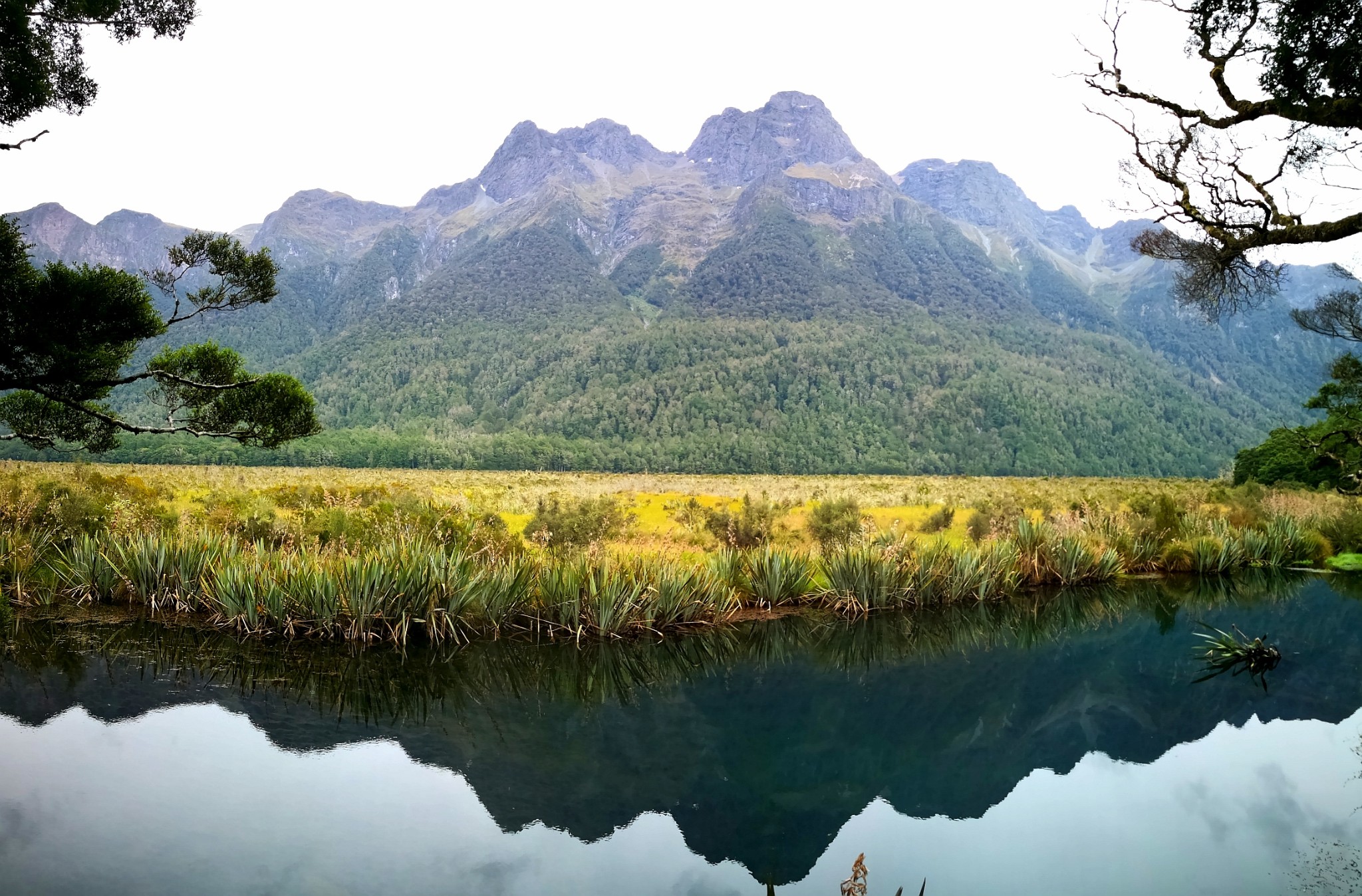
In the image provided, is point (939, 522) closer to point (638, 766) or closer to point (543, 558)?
point (543, 558)

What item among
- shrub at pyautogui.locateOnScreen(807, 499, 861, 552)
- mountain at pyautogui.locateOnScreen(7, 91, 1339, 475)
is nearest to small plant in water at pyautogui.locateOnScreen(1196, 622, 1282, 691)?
shrub at pyautogui.locateOnScreen(807, 499, 861, 552)

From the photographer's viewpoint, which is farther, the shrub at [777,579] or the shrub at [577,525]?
the shrub at [577,525]

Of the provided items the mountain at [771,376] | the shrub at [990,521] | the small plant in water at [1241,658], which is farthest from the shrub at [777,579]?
the mountain at [771,376]

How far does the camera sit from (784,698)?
8.47 metres

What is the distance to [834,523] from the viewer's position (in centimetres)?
1884

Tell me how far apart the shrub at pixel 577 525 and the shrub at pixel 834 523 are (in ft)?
15.2

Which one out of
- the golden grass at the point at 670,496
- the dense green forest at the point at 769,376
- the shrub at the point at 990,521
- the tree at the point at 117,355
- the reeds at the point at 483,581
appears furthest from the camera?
the dense green forest at the point at 769,376

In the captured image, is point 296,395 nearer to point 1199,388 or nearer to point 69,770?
point 69,770

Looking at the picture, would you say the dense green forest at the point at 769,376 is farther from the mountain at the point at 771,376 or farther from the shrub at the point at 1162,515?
the shrub at the point at 1162,515

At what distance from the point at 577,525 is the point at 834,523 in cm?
611

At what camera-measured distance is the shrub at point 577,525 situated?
16.0 m

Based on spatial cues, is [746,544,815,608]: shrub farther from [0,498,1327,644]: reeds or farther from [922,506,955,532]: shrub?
[922,506,955,532]: shrub

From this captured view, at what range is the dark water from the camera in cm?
496

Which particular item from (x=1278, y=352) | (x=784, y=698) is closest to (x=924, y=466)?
(x=784, y=698)
